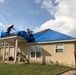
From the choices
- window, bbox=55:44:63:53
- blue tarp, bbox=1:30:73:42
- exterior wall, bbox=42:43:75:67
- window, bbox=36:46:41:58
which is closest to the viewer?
exterior wall, bbox=42:43:75:67

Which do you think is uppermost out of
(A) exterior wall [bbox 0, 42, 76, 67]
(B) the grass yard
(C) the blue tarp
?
(C) the blue tarp

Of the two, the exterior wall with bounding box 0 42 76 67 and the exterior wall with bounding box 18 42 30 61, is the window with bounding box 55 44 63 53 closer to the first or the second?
the exterior wall with bounding box 0 42 76 67

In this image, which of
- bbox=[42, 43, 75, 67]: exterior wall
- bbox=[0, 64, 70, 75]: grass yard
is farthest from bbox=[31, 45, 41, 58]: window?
bbox=[0, 64, 70, 75]: grass yard

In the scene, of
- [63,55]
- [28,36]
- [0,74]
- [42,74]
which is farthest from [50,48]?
[0,74]

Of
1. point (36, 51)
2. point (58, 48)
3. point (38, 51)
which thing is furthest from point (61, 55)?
point (36, 51)

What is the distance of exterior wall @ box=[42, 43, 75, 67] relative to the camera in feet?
55.3

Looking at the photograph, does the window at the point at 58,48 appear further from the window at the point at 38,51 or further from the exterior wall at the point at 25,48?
the exterior wall at the point at 25,48

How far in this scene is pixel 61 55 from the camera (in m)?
17.7

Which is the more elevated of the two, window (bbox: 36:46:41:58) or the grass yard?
window (bbox: 36:46:41:58)

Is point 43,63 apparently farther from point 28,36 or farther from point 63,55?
point 28,36

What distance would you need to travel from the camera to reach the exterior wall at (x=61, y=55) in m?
16.9

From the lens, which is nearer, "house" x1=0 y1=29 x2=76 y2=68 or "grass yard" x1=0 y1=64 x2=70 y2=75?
"grass yard" x1=0 y1=64 x2=70 y2=75

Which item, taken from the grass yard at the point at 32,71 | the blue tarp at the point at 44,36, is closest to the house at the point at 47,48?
the blue tarp at the point at 44,36

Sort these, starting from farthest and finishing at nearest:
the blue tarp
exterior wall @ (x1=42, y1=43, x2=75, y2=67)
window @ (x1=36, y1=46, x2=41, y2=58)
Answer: window @ (x1=36, y1=46, x2=41, y2=58) → the blue tarp → exterior wall @ (x1=42, y1=43, x2=75, y2=67)
